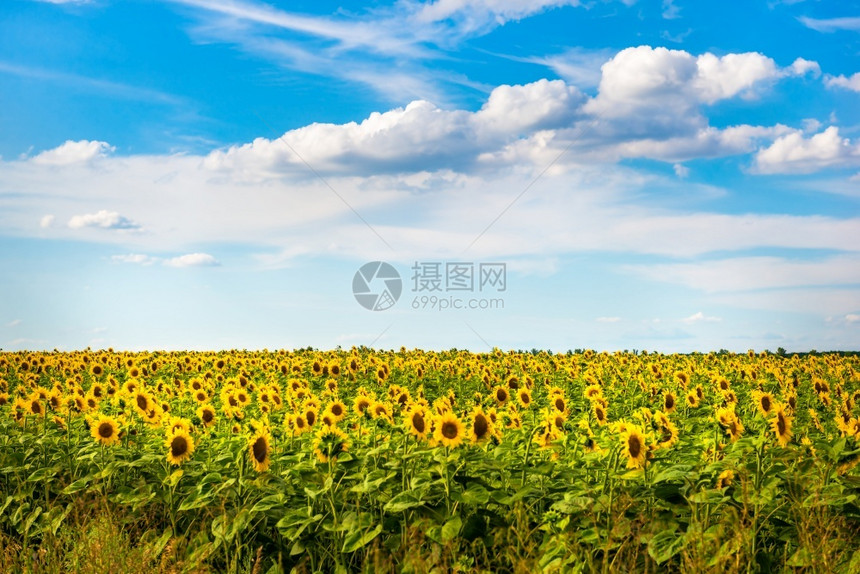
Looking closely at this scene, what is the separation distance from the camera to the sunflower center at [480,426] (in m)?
7.17

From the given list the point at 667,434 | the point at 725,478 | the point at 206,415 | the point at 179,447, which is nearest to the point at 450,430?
the point at 725,478

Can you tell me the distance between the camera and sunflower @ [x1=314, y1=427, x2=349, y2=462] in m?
7.29

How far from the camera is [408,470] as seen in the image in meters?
7.07

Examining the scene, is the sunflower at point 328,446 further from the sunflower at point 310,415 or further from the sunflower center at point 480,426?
the sunflower center at point 480,426

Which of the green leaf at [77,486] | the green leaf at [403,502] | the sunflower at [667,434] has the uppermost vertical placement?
the sunflower at [667,434]

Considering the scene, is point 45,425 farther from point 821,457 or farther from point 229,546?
point 821,457

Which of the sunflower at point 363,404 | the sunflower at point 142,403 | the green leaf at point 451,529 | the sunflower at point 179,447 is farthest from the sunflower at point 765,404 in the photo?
the sunflower at point 142,403

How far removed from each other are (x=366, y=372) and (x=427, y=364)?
2477 mm

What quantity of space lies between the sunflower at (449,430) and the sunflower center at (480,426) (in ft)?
1.14

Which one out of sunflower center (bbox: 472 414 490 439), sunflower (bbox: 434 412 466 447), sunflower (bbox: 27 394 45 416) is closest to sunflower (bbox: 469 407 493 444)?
sunflower center (bbox: 472 414 490 439)

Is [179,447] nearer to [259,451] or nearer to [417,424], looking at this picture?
[259,451]

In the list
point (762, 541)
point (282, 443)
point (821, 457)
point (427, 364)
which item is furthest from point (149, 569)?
point (427, 364)

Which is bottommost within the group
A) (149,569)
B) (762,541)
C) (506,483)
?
(149,569)

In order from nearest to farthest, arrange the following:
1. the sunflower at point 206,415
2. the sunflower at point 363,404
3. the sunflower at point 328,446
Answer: the sunflower at point 328,446
the sunflower at point 363,404
the sunflower at point 206,415
